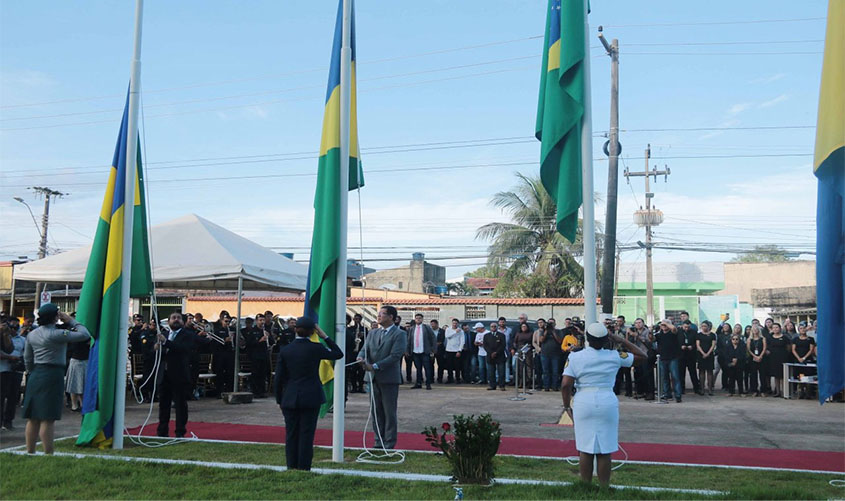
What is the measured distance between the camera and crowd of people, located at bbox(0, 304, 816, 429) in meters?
16.0

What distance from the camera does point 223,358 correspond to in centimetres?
1612

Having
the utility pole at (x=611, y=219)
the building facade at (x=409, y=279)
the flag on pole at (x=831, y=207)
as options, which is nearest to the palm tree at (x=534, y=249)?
the utility pole at (x=611, y=219)

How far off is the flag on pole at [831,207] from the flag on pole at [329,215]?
5.12 m

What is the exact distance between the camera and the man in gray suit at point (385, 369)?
9.12 m

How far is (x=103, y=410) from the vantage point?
8.98m

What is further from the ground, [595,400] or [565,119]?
[565,119]

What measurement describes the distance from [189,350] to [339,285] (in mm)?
3549

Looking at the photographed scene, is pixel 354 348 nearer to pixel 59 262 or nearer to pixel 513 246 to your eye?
pixel 59 262

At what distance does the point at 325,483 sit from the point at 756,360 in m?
14.5

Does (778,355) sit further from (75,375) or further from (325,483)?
(75,375)

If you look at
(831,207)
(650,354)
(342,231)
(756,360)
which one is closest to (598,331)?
(831,207)

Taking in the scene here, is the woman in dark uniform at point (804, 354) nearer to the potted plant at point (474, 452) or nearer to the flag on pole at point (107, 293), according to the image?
the potted plant at point (474, 452)

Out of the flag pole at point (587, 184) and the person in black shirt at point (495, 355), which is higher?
the flag pole at point (587, 184)

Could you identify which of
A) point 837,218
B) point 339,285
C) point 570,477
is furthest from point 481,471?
point 837,218
